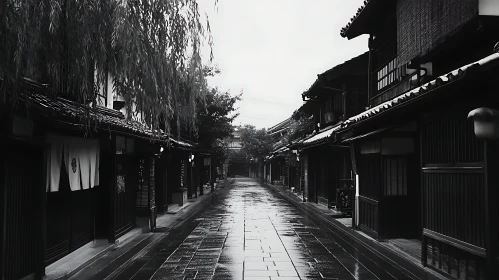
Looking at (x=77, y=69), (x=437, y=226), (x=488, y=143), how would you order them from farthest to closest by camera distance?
(x=437, y=226) < (x=488, y=143) < (x=77, y=69)

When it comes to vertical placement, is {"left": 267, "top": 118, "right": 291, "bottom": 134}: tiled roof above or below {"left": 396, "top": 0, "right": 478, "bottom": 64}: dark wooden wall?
above

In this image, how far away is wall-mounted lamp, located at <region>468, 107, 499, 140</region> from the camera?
6.90 meters

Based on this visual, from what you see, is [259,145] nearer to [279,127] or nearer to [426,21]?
[279,127]

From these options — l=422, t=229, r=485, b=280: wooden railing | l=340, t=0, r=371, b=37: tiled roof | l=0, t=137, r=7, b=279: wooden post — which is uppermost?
l=340, t=0, r=371, b=37: tiled roof

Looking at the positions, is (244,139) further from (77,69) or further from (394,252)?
(77,69)

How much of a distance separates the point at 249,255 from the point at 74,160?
5.19 meters

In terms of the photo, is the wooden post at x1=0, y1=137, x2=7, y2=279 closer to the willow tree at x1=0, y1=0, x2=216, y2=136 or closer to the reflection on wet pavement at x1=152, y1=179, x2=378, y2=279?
the willow tree at x1=0, y1=0, x2=216, y2=136

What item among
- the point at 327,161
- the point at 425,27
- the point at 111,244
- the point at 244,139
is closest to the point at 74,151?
the point at 111,244

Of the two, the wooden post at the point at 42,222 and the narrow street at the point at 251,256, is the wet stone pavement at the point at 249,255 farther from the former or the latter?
the wooden post at the point at 42,222

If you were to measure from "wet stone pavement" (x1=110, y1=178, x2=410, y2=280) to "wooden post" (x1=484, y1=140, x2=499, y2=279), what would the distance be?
2.70 metres

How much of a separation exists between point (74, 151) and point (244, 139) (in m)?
68.4

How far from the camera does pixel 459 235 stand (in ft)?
29.1

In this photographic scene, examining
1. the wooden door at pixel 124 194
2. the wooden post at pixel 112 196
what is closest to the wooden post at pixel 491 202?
the wooden post at pixel 112 196

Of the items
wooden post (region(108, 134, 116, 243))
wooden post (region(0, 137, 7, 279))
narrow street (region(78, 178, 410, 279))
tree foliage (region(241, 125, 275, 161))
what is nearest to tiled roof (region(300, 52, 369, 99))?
narrow street (region(78, 178, 410, 279))
